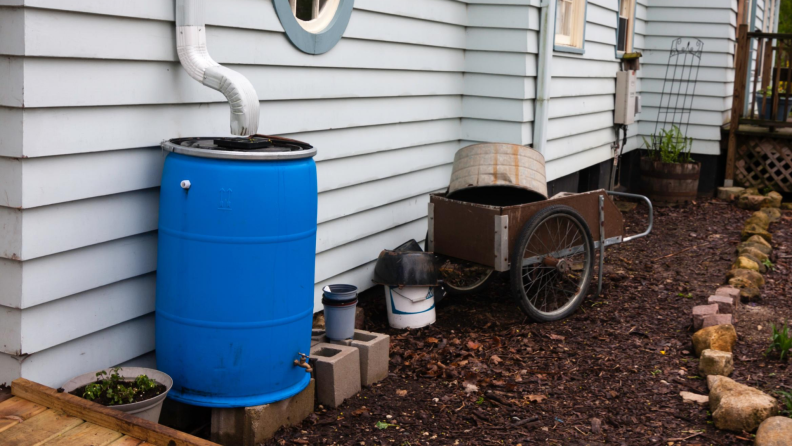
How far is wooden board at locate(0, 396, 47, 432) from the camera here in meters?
2.58

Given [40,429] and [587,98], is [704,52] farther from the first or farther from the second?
[40,429]

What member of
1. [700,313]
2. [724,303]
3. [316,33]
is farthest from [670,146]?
[316,33]

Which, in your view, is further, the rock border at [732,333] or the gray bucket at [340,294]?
the gray bucket at [340,294]

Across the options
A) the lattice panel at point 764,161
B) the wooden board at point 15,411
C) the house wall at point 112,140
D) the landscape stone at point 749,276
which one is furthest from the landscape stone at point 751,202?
the wooden board at point 15,411

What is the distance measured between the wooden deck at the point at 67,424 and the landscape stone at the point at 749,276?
455cm

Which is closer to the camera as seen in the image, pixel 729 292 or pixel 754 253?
pixel 729 292

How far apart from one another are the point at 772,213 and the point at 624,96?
2230 millimetres

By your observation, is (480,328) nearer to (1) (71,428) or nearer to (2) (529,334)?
(2) (529,334)

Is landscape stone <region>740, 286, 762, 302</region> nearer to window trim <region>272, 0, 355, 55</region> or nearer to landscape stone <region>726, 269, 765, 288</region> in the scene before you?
landscape stone <region>726, 269, 765, 288</region>

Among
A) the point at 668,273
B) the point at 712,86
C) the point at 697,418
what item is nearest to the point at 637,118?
the point at 712,86

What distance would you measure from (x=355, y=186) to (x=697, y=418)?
2.36m

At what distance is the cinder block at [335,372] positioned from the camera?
11.3 ft

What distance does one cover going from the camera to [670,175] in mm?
9484

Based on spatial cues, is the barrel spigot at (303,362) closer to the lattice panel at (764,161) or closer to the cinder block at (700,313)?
the cinder block at (700,313)
